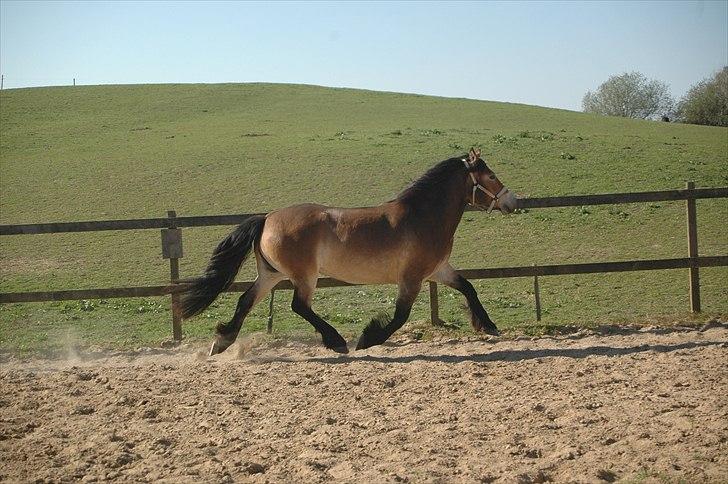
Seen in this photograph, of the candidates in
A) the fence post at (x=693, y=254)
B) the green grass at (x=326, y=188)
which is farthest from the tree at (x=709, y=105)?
the fence post at (x=693, y=254)

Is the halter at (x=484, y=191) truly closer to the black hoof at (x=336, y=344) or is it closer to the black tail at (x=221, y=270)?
the black hoof at (x=336, y=344)

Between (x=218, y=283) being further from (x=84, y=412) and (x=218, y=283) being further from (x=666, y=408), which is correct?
(x=666, y=408)

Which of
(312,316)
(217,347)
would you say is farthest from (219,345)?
(312,316)

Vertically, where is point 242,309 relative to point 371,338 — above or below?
above

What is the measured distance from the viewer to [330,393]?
660 cm

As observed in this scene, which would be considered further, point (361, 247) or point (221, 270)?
point (221, 270)

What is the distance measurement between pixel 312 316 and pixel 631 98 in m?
54.3

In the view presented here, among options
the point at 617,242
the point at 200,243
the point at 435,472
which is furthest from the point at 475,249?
the point at 435,472

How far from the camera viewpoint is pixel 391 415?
586cm

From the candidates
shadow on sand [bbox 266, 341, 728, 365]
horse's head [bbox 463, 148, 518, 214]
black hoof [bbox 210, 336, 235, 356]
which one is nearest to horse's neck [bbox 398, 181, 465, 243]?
horse's head [bbox 463, 148, 518, 214]

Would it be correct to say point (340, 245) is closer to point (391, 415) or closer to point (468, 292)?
point (468, 292)

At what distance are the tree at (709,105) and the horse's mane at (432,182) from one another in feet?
127

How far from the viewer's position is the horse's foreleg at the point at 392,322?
27.2 ft

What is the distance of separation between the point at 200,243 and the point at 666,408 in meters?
12.3
